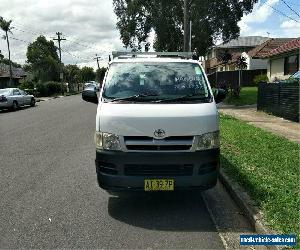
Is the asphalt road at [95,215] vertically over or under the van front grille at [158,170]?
under

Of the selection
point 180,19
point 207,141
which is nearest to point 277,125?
point 207,141

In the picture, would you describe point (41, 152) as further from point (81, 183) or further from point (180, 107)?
point (180, 107)

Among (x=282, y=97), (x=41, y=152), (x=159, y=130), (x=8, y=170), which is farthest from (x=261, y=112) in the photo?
(x=159, y=130)

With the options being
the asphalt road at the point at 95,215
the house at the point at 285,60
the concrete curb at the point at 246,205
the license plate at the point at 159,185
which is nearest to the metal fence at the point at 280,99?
the house at the point at 285,60

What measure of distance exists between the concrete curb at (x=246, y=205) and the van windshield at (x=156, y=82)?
1.50 metres

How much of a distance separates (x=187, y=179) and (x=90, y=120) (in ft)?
44.4

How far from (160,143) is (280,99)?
1290 centimetres

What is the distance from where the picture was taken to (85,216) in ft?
19.2

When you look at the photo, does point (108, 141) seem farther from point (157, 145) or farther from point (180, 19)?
point (180, 19)

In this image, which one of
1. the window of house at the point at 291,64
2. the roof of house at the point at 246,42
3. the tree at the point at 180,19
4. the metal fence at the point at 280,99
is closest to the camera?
the metal fence at the point at 280,99

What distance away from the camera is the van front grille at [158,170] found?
5.76 meters

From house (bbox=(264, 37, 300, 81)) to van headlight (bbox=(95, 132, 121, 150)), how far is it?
75.8ft

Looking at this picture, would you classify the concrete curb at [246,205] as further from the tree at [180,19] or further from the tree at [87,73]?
the tree at [87,73]

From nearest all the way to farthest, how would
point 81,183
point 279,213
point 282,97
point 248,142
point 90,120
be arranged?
point 279,213 < point 81,183 < point 248,142 < point 282,97 < point 90,120
